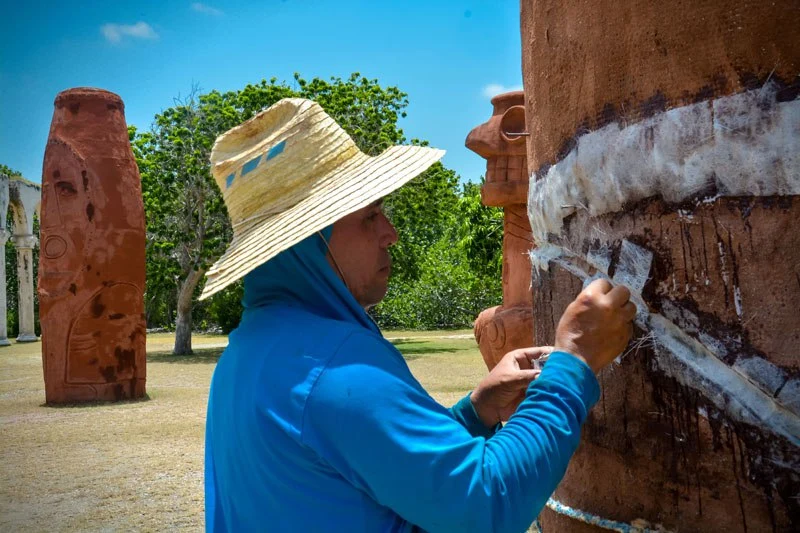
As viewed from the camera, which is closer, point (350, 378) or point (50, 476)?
point (350, 378)

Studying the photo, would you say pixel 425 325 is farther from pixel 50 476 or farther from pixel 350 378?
pixel 350 378

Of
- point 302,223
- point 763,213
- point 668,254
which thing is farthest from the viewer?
point 302,223

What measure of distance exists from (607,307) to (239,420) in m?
0.67

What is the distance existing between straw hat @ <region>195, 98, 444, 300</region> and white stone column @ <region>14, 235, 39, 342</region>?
24.2 metres

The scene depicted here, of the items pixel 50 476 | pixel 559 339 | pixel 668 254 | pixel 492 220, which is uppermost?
pixel 492 220

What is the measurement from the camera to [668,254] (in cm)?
127

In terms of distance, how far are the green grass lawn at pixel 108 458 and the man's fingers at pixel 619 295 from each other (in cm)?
431

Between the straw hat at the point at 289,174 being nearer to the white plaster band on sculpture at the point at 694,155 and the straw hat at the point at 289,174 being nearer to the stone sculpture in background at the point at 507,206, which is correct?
the white plaster band on sculpture at the point at 694,155

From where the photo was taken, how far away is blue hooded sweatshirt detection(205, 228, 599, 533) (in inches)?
45.6

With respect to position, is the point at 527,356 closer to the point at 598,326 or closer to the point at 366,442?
the point at 598,326

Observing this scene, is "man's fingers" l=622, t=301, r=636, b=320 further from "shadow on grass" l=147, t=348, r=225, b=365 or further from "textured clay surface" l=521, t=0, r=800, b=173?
"shadow on grass" l=147, t=348, r=225, b=365

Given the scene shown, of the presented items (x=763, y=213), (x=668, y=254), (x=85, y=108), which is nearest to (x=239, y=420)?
(x=668, y=254)

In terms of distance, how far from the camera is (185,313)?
57.1 ft

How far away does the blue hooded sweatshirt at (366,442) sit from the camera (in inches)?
45.6
